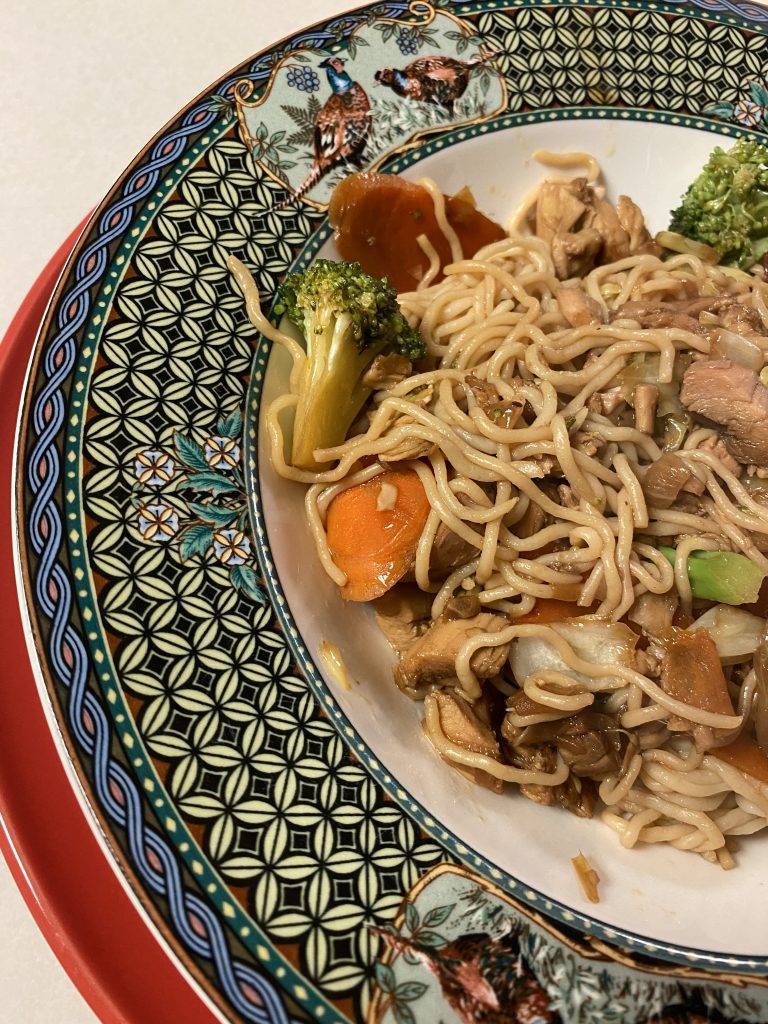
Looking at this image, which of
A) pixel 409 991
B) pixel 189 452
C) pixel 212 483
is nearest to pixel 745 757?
pixel 409 991

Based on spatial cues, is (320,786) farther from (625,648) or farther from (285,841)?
(625,648)

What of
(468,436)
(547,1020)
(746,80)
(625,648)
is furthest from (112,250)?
(746,80)

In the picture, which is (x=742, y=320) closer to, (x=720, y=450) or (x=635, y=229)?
(x=720, y=450)

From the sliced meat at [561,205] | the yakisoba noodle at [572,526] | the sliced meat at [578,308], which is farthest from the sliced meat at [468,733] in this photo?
the sliced meat at [561,205]

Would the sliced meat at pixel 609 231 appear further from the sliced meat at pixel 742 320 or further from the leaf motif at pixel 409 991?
the leaf motif at pixel 409 991

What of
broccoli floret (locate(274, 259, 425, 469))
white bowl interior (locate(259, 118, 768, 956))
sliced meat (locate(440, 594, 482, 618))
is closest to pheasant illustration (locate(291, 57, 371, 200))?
white bowl interior (locate(259, 118, 768, 956))

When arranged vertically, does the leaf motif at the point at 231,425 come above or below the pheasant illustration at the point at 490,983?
above

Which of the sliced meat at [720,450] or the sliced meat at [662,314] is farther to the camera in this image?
the sliced meat at [662,314]
